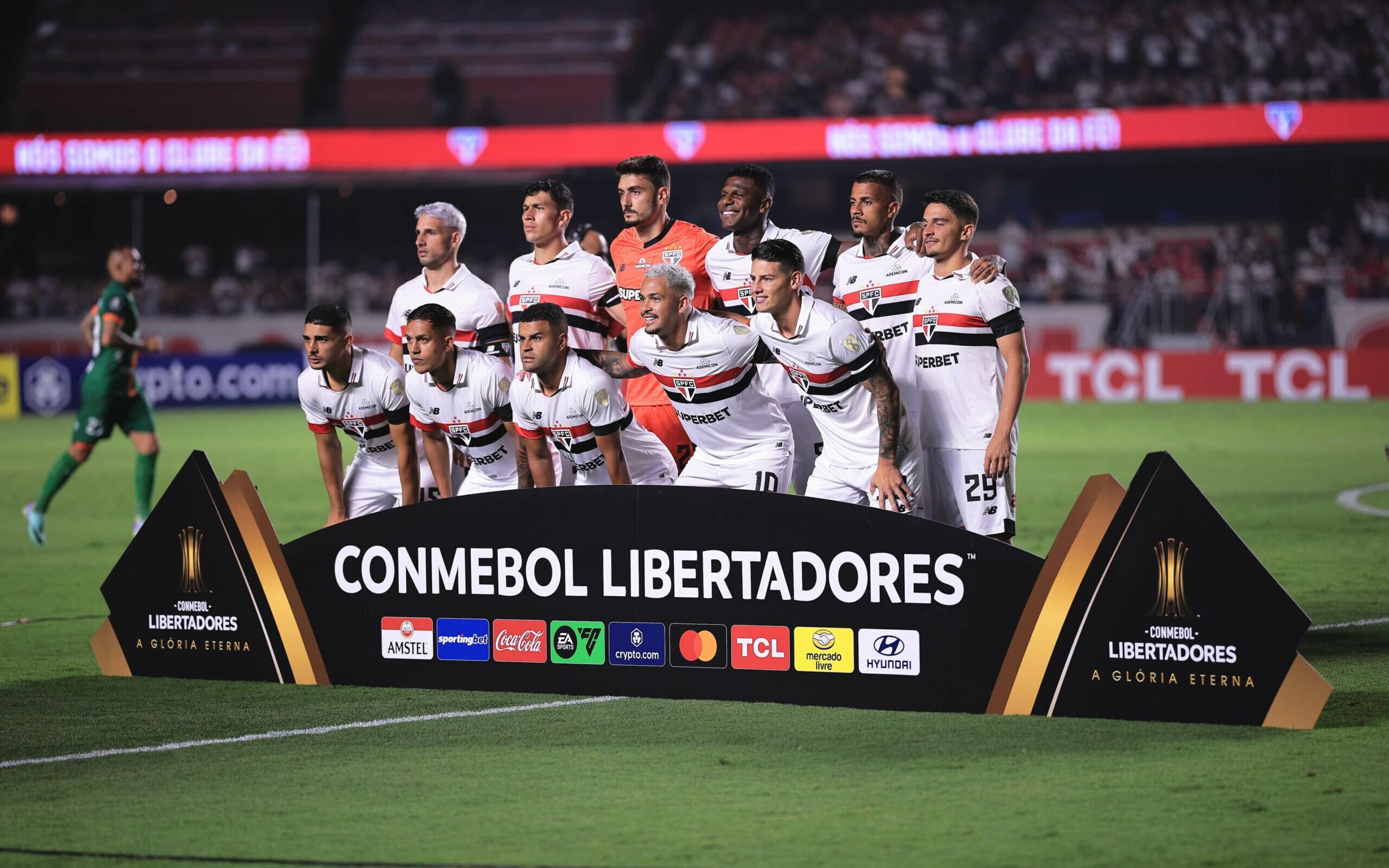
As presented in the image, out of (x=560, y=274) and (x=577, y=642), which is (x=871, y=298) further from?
(x=577, y=642)

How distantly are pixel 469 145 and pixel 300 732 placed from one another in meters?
26.9

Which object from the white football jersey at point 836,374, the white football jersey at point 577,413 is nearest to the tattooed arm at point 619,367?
the white football jersey at point 577,413

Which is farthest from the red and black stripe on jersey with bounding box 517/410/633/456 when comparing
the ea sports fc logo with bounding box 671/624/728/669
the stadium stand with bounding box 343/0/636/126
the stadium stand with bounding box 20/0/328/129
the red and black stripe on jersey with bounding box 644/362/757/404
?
the stadium stand with bounding box 20/0/328/129

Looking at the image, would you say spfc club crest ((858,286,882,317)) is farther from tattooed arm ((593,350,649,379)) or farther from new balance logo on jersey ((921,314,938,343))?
tattooed arm ((593,350,649,379))

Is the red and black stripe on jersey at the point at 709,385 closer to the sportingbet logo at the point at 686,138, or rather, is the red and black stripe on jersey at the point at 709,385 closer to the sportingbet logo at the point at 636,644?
the sportingbet logo at the point at 636,644

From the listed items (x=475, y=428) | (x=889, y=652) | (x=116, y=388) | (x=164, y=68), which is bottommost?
(x=889, y=652)

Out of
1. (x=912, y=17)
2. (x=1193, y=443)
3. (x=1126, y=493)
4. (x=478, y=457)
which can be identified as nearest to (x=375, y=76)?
(x=912, y=17)

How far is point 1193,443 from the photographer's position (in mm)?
18953

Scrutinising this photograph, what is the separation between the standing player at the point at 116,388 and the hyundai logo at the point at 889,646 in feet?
25.4

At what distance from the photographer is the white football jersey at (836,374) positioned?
23.1 ft

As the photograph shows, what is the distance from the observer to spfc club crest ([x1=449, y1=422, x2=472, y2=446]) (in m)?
7.90

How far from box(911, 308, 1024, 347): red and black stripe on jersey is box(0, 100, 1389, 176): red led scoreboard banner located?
22.2m

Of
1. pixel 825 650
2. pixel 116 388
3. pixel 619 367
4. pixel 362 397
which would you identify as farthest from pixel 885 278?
pixel 116 388

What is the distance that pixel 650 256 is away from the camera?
8375mm
